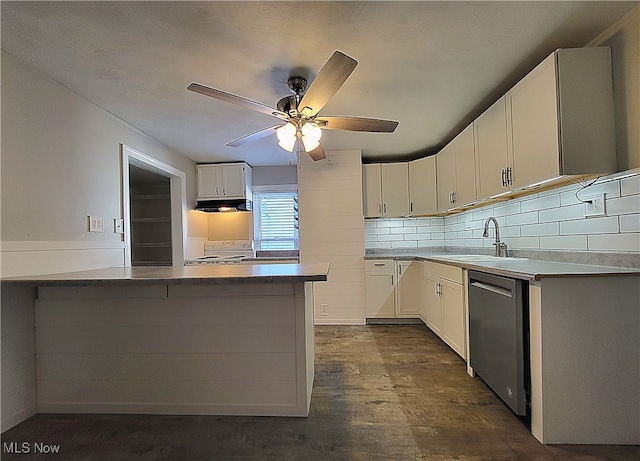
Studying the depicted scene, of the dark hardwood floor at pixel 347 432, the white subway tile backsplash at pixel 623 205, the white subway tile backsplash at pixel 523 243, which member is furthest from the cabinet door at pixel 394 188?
the white subway tile backsplash at pixel 623 205

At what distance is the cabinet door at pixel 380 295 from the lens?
428 cm

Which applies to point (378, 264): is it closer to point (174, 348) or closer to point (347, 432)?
point (347, 432)

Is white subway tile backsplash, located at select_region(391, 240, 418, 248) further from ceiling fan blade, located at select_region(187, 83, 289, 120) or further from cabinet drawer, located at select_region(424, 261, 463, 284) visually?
ceiling fan blade, located at select_region(187, 83, 289, 120)

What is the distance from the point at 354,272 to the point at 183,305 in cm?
260

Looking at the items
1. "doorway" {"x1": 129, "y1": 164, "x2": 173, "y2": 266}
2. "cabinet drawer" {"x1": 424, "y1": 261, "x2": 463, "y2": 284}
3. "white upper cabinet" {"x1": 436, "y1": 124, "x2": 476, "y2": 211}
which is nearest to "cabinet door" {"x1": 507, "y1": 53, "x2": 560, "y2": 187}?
"white upper cabinet" {"x1": 436, "y1": 124, "x2": 476, "y2": 211}

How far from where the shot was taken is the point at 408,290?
167 inches

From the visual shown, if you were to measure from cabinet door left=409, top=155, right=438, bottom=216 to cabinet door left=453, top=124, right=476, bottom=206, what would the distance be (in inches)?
27.8

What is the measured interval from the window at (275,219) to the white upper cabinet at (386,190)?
1317mm

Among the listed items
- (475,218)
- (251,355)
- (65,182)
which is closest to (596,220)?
(475,218)

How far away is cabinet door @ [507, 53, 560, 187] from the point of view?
6.47 feet

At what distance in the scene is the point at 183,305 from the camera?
85.2 inches

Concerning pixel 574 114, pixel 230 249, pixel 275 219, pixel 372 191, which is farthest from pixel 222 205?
pixel 574 114

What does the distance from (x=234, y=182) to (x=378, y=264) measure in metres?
2.36

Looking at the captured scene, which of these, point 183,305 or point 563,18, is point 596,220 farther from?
point 183,305
